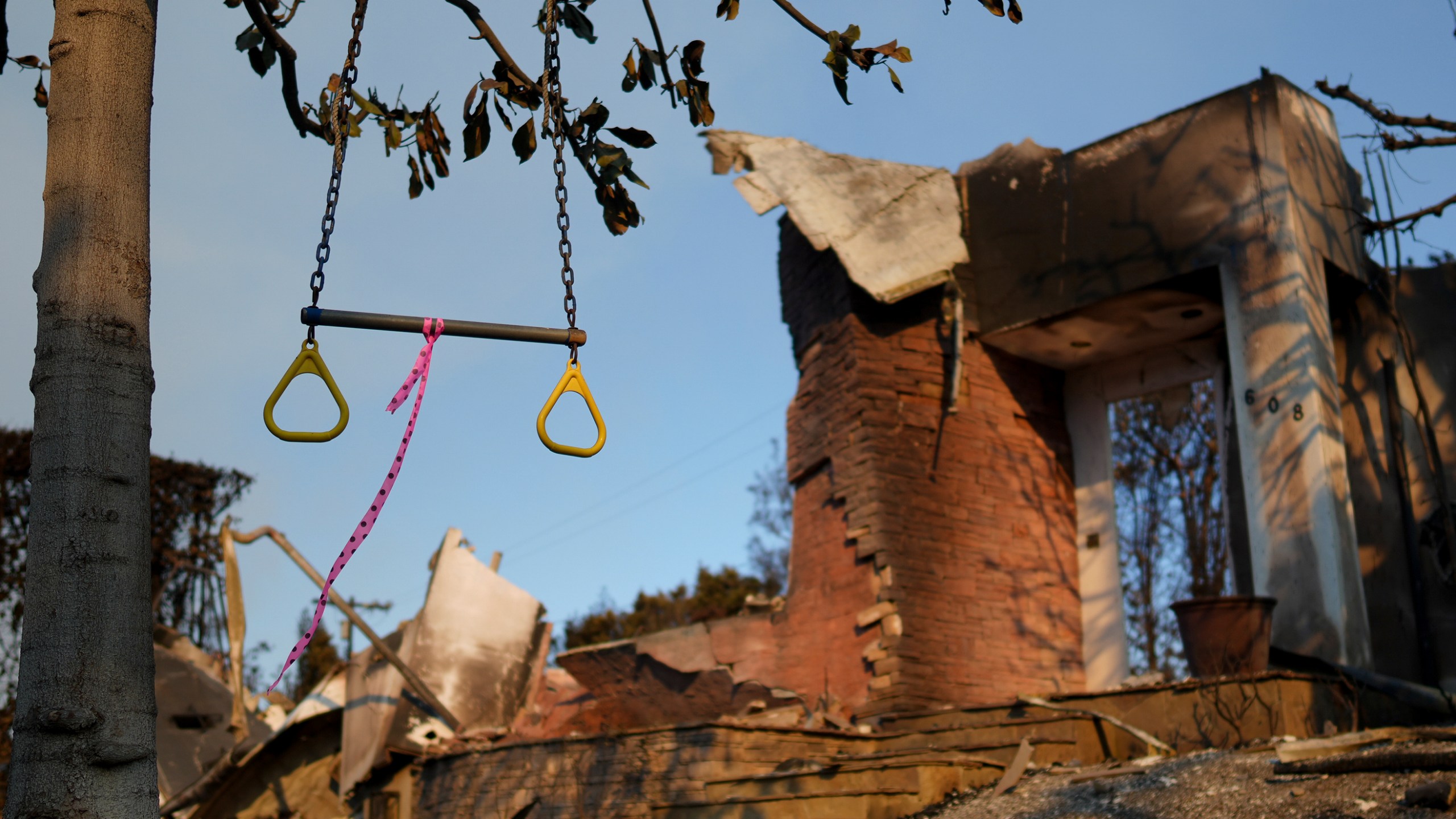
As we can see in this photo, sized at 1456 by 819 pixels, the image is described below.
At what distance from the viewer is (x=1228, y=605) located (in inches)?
280

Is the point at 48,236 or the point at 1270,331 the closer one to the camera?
the point at 48,236

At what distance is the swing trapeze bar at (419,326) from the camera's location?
319 centimetres

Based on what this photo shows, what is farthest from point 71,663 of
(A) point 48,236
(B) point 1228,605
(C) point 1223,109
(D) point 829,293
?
(C) point 1223,109

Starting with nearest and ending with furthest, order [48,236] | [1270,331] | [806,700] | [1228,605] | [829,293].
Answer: [48,236]
[1228,605]
[1270,331]
[806,700]
[829,293]

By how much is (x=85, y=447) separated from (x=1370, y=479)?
9030 mm

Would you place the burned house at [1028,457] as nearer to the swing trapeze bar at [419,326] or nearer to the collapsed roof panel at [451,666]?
the collapsed roof panel at [451,666]

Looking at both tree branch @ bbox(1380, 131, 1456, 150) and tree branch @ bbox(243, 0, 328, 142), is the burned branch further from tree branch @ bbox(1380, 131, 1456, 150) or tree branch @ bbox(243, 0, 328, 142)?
tree branch @ bbox(243, 0, 328, 142)

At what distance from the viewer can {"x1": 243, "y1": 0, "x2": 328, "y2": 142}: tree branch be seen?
12.2ft

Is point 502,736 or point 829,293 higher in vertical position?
point 829,293

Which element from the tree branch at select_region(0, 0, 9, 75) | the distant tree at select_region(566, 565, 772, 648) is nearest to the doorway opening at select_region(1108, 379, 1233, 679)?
the distant tree at select_region(566, 565, 772, 648)

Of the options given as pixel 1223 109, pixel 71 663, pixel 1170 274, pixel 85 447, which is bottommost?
pixel 71 663

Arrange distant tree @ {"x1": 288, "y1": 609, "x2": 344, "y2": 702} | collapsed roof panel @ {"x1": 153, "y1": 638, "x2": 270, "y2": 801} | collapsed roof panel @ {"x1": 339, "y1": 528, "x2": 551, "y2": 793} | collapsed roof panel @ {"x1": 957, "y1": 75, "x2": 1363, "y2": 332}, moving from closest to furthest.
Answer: collapsed roof panel @ {"x1": 957, "y1": 75, "x2": 1363, "y2": 332}, collapsed roof panel @ {"x1": 339, "y1": 528, "x2": 551, "y2": 793}, collapsed roof panel @ {"x1": 153, "y1": 638, "x2": 270, "y2": 801}, distant tree @ {"x1": 288, "y1": 609, "x2": 344, "y2": 702}

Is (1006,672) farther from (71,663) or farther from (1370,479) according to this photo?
(71,663)

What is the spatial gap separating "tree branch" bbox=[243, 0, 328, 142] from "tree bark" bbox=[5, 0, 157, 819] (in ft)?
2.58
